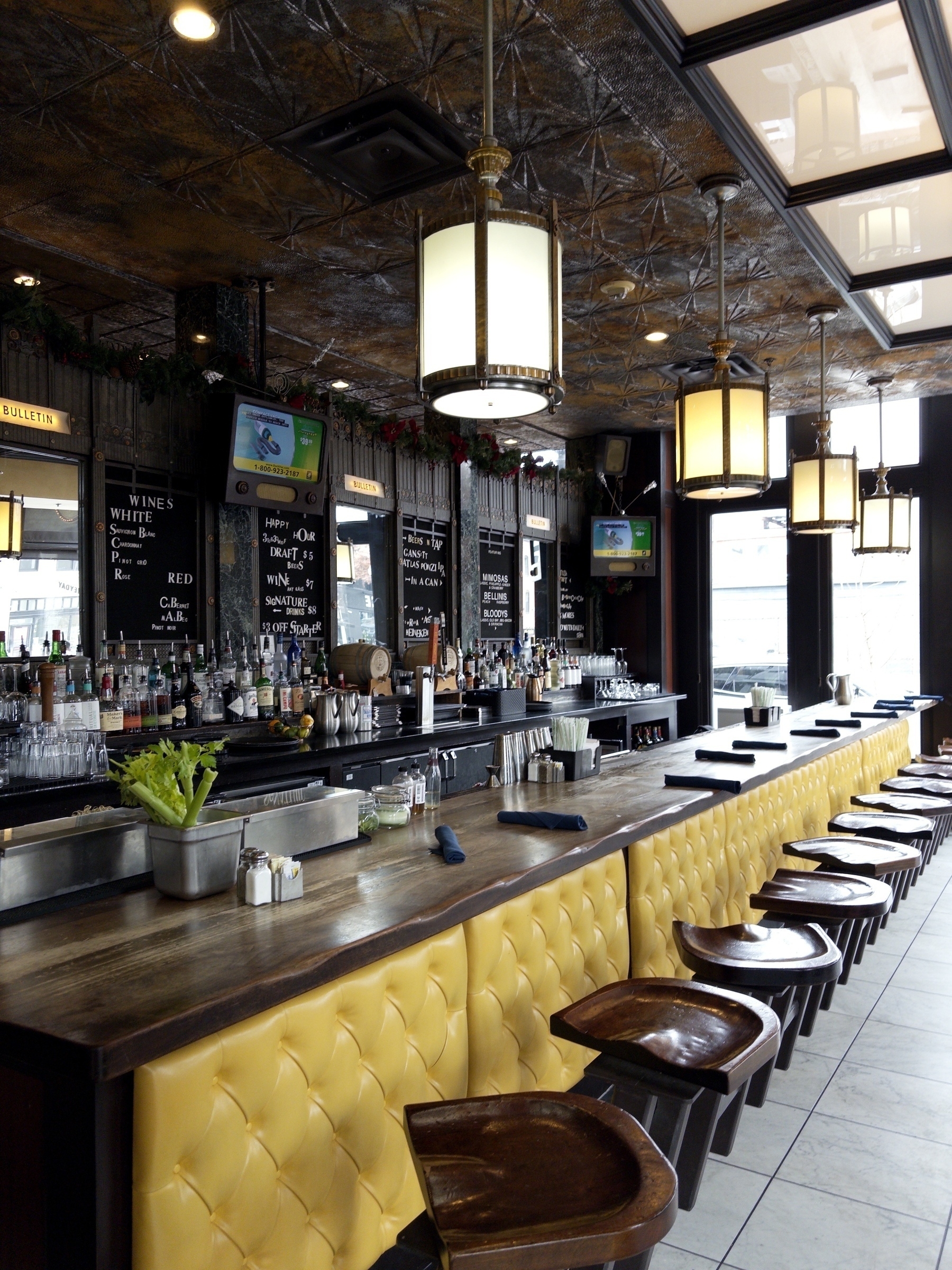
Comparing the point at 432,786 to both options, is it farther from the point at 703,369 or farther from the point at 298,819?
the point at 703,369

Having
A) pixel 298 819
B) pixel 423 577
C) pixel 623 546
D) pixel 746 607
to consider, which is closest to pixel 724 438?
pixel 298 819

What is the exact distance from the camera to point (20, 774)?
3830 millimetres

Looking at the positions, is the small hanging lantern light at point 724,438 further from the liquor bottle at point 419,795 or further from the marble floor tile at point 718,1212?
the marble floor tile at point 718,1212

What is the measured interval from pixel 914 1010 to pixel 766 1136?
4.61 ft

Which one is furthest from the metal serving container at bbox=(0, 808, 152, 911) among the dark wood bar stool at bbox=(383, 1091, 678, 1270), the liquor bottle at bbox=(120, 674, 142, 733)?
the liquor bottle at bbox=(120, 674, 142, 733)

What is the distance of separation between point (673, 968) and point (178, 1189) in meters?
2.24

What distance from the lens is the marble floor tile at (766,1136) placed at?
2.71 m

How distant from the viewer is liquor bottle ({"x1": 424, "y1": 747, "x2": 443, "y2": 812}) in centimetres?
301

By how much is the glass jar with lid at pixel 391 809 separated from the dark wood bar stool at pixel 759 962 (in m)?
0.85

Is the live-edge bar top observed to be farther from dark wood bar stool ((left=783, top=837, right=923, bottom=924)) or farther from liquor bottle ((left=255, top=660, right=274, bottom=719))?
liquor bottle ((left=255, top=660, right=274, bottom=719))

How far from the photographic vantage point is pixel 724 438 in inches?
144

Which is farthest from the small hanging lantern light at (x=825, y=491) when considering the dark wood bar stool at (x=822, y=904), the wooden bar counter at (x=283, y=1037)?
the wooden bar counter at (x=283, y=1037)

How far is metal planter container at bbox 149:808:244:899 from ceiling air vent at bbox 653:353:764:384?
596 centimetres

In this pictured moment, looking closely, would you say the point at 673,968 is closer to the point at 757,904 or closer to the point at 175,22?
the point at 757,904
